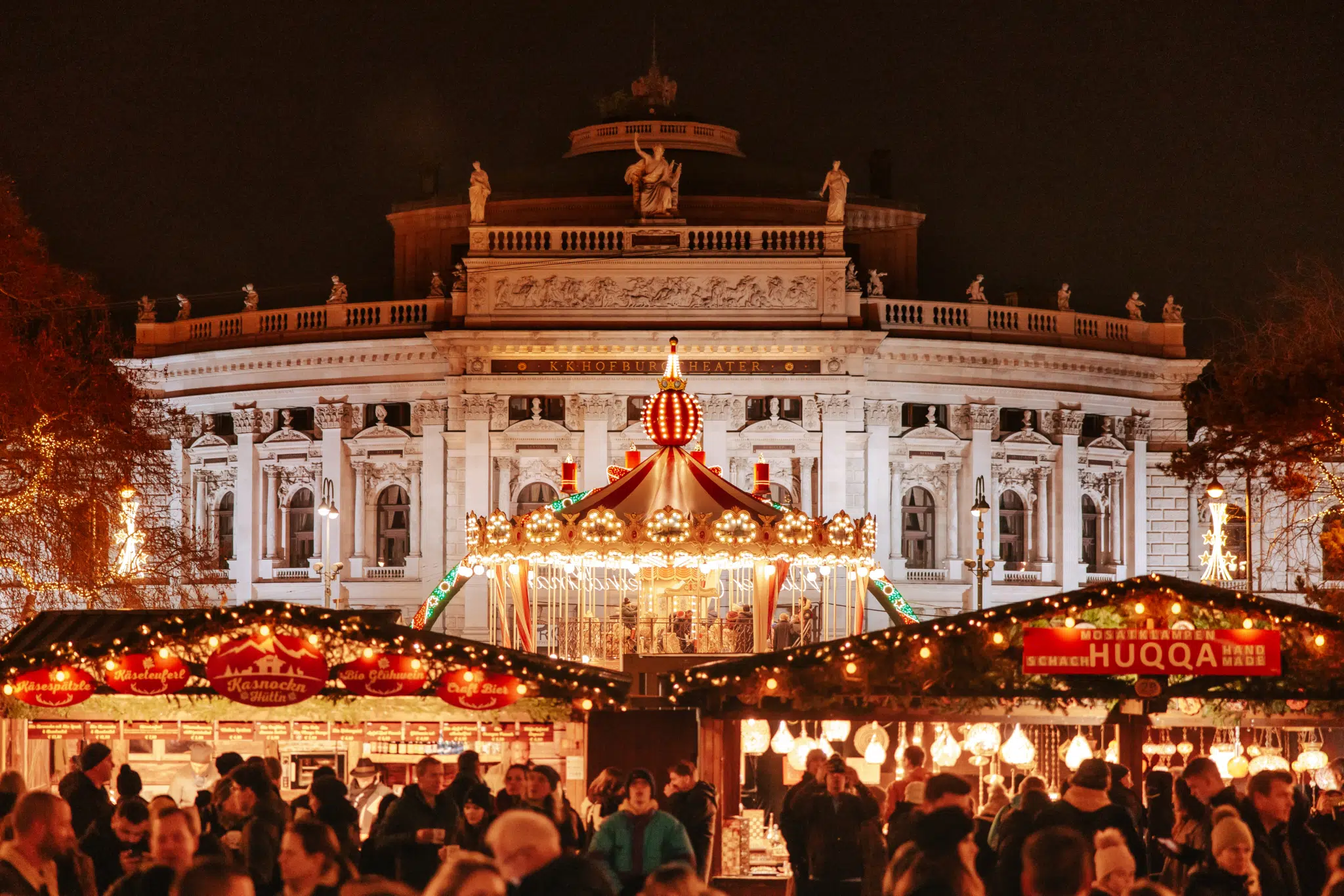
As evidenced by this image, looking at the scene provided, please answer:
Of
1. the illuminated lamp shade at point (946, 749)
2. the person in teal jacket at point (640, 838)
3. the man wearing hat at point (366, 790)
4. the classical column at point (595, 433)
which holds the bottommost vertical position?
the man wearing hat at point (366, 790)

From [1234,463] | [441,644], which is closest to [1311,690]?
[441,644]

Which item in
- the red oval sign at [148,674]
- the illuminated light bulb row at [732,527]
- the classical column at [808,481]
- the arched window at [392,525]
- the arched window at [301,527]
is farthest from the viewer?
the arched window at [301,527]

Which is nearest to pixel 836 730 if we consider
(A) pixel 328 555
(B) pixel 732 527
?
(B) pixel 732 527

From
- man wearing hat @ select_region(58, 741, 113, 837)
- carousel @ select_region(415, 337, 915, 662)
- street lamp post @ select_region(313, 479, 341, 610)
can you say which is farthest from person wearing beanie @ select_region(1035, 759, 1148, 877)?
street lamp post @ select_region(313, 479, 341, 610)

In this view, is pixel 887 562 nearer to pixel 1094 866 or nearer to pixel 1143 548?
pixel 1143 548

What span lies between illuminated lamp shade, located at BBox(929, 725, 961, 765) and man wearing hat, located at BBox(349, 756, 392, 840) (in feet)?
18.8

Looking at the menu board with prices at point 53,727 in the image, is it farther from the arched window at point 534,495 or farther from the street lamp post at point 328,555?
the arched window at point 534,495

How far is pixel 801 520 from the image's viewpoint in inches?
1055

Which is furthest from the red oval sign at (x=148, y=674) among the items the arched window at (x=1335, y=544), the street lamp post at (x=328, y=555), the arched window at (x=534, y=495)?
the arched window at (x=534, y=495)

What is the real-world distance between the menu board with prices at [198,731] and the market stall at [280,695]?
0.08 feet

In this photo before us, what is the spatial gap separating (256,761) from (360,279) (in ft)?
151

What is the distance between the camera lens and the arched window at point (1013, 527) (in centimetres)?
5384

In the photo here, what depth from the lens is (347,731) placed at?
66.8ft

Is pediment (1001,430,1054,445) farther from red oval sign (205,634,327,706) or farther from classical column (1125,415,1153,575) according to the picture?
red oval sign (205,634,327,706)
